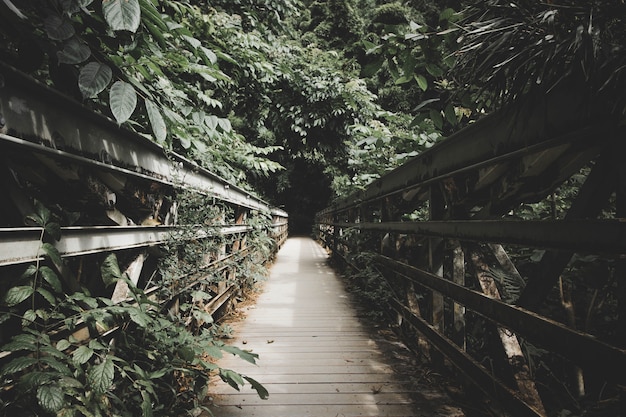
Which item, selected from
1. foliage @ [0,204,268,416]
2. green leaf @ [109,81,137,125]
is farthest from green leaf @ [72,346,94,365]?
green leaf @ [109,81,137,125]

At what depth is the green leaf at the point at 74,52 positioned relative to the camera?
2.97 ft

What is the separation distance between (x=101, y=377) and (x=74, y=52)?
968 millimetres

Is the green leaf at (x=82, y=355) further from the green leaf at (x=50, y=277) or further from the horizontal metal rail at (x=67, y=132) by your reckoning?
the horizontal metal rail at (x=67, y=132)

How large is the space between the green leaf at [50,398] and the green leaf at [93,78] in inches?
31.0

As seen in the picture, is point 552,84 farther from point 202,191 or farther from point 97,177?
point 202,191

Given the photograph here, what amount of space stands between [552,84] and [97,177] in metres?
1.73

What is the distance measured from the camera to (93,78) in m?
0.95

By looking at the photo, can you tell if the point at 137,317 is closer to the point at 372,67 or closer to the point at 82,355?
the point at 82,355

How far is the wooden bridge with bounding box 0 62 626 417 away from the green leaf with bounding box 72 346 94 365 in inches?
0.7

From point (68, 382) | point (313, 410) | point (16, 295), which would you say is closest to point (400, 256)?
point (313, 410)

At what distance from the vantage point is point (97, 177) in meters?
1.40

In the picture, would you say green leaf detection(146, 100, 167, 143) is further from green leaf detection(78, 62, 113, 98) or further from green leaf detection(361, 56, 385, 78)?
green leaf detection(361, 56, 385, 78)

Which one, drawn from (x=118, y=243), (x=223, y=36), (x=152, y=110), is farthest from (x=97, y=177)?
(x=223, y=36)

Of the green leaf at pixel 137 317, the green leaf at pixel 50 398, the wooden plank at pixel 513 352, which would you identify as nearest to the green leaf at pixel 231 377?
the green leaf at pixel 137 317
